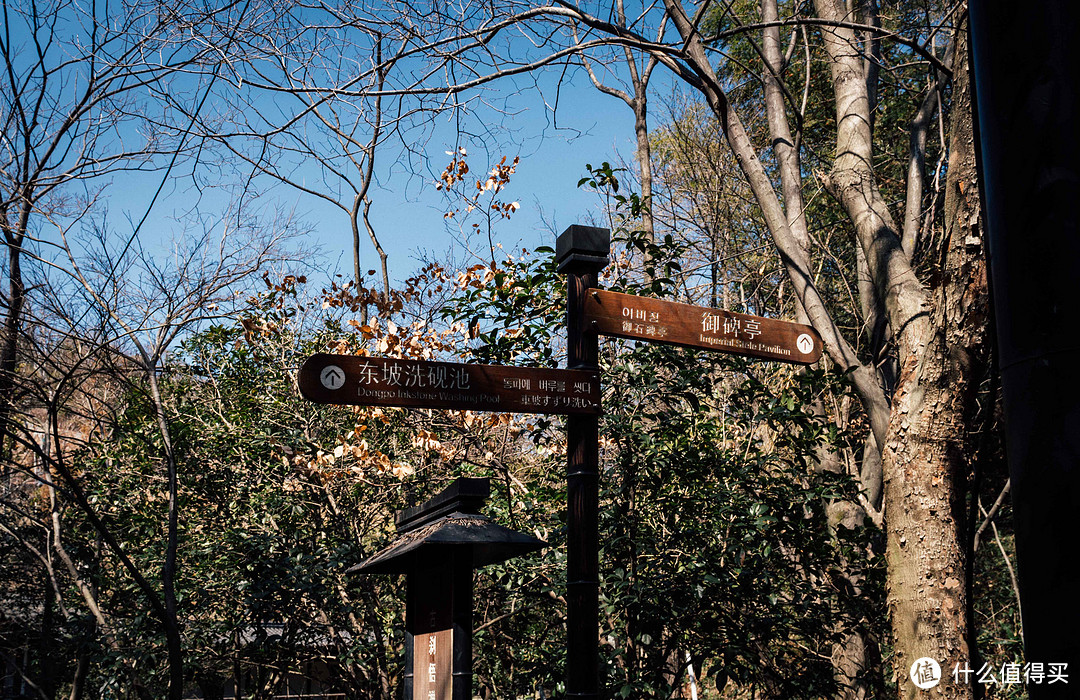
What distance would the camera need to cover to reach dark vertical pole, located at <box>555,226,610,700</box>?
137 inches

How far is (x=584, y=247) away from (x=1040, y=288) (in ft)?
9.76

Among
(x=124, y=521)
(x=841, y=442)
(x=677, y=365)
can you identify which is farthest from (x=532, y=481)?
(x=124, y=521)

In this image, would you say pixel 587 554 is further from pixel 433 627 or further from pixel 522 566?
pixel 522 566

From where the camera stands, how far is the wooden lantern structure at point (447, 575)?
11.4 ft

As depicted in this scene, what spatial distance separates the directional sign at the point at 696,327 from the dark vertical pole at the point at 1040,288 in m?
2.70

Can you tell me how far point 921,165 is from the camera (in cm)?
736

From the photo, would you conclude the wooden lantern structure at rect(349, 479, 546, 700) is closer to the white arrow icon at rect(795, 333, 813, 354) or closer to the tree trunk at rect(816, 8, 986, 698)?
the white arrow icon at rect(795, 333, 813, 354)

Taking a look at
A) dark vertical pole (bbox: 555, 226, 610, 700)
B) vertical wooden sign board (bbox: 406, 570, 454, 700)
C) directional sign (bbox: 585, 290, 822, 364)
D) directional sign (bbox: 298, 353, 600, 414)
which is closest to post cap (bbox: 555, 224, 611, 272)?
dark vertical pole (bbox: 555, 226, 610, 700)

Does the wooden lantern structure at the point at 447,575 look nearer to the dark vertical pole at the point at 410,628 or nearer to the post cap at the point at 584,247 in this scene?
the dark vertical pole at the point at 410,628

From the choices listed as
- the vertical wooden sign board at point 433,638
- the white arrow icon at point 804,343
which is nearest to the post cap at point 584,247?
the white arrow icon at point 804,343

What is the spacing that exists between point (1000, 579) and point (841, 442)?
8.06m

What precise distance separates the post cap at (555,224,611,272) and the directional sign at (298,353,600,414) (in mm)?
502

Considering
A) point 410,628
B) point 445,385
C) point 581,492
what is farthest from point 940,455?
point 410,628

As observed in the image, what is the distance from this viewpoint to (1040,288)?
3.05 ft
